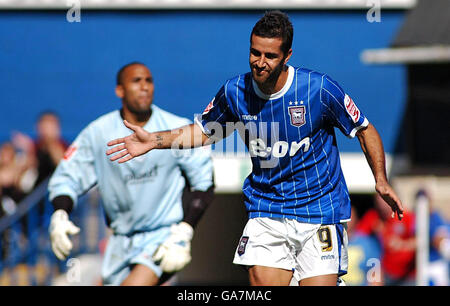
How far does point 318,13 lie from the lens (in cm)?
1495

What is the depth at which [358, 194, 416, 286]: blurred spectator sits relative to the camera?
1167cm

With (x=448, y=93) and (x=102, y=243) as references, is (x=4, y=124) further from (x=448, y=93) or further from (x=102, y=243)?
(x=448, y=93)

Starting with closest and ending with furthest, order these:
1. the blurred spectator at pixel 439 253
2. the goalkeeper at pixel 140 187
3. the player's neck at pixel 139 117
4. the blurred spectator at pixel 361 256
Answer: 1. the goalkeeper at pixel 140 187
2. the player's neck at pixel 139 117
3. the blurred spectator at pixel 361 256
4. the blurred spectator at pixel 439 253

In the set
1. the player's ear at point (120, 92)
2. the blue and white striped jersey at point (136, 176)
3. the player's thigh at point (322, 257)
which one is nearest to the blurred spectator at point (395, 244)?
the blue and white striped jersey at point (136, 176)

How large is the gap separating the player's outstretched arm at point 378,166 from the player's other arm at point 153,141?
3.56ft

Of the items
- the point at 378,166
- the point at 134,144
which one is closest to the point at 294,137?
the point at 378,166

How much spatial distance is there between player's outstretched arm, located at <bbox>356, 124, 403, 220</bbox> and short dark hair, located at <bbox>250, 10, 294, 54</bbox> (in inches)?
31.0

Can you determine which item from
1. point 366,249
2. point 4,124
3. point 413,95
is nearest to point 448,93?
point 413,95

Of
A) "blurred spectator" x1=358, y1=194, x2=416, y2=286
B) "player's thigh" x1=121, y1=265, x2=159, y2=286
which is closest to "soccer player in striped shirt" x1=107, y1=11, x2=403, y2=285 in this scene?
"player's thigh" x1=121, y1=265, x2=159, y2=286

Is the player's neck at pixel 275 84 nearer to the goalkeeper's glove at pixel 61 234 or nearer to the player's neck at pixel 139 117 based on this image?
the player's neck at pixel 139 117

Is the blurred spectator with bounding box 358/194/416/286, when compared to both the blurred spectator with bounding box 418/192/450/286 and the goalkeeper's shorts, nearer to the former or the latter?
the blurred spectator with bounding box 418/192/450/286

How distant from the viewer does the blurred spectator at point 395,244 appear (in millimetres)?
11672

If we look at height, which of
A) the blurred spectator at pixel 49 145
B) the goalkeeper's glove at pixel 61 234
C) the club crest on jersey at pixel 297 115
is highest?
the club crest on jersey at pixel 297 115
